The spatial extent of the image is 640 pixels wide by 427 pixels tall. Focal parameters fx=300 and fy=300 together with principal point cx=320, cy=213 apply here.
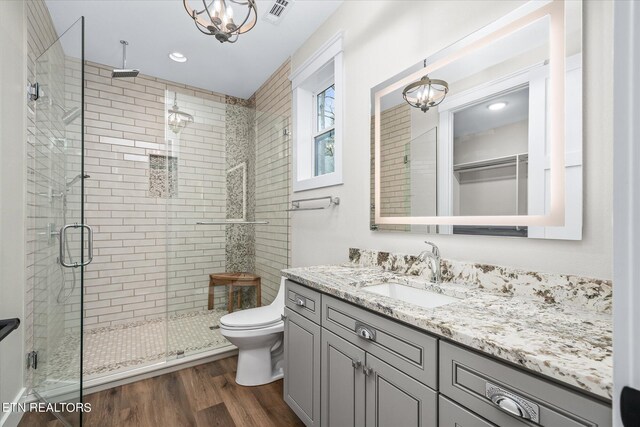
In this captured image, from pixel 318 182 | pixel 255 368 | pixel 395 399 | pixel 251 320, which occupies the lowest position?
pixel 255 368

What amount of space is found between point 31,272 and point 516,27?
3142 mm

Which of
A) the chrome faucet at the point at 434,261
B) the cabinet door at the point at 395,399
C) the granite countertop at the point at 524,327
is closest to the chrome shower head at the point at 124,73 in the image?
the granite countertop at the point at 524,327

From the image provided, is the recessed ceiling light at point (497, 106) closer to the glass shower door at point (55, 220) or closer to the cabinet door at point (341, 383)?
the cabinet door at point (341, 383)

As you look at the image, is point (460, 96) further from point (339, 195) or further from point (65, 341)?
point (65, 341)

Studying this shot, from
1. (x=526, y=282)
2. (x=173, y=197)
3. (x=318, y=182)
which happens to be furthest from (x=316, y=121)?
(x=526, y=282)

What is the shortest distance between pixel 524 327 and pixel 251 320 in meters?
1.78

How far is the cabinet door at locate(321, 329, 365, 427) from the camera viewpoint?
127 centimetres

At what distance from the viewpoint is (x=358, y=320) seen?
1274 mm

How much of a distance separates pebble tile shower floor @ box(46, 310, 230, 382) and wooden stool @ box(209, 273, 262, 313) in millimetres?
157

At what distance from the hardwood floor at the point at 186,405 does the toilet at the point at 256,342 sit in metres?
0.08

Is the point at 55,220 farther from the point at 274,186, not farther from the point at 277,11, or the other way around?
the point at 277,11

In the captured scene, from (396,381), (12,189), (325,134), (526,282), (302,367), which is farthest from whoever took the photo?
(325,134)

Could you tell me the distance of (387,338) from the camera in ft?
3.72

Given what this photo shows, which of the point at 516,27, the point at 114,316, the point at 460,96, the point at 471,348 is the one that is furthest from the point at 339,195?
the point at 114,316
